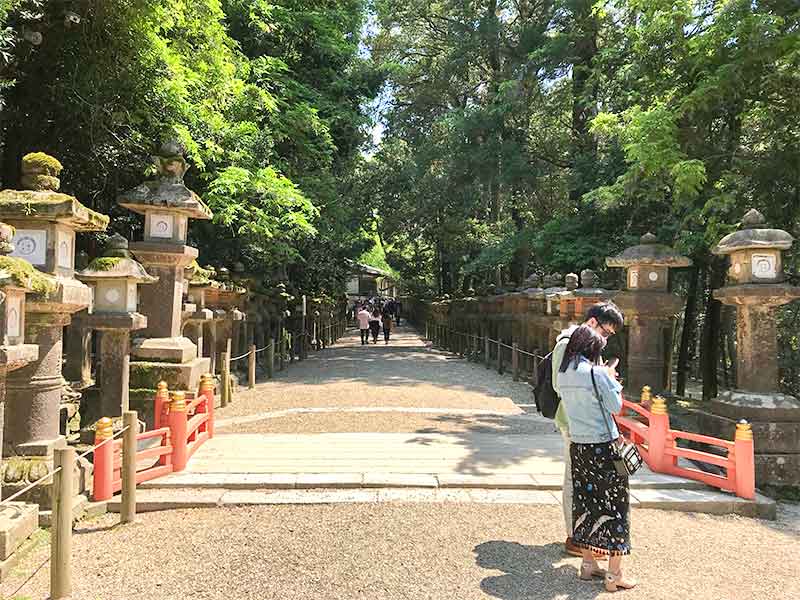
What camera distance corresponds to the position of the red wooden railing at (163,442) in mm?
4688

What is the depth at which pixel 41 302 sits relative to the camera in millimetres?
4387

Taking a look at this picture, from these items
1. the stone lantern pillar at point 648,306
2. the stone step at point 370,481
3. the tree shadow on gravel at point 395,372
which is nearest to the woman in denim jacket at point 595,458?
the stone step at point 370,481

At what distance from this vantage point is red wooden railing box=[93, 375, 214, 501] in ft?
15.4

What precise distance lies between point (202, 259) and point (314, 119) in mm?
3954

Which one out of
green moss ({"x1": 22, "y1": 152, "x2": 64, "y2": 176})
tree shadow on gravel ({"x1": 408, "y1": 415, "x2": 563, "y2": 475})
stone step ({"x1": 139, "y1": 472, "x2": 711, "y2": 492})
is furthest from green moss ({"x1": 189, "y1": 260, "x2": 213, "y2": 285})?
stone step ({"x1": 139, "y1": 472, "x2": 711, "y2": 492})

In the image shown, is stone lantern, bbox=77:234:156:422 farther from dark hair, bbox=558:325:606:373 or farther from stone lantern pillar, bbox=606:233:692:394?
stone lantern pillar, bbox=606:233:692:394

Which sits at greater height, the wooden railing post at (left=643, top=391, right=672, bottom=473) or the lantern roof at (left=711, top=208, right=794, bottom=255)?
the lantern roof at (left=711, top=208, right=794, bottom=255)

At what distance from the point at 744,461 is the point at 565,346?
265 centimetres

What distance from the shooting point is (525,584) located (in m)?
3.65

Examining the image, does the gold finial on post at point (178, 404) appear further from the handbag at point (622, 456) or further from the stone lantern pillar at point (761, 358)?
the stone lantern pillar at point (761, 358)

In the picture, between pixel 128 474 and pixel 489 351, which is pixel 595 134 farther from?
pixel 128 474

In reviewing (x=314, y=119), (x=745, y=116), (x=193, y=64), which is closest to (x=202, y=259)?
(x=314, y=119)

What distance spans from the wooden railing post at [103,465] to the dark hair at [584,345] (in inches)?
137

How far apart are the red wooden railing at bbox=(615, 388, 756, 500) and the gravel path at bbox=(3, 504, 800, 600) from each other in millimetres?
428
